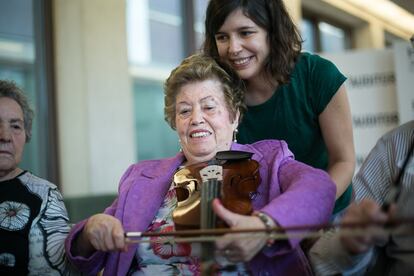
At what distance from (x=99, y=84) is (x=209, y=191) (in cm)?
323

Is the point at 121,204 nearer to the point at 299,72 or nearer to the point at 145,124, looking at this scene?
the point at 299,72

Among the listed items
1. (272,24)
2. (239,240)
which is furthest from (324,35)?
(239,240)

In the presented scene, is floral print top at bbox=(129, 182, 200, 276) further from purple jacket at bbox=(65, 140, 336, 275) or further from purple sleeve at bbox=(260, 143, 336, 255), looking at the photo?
purple sleeve at bbox=(260, 143, 336, 255)

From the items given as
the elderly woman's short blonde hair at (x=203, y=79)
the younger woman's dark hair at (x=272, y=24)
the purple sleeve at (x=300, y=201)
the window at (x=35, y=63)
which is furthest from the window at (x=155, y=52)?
the purple sleeve at (x=300, y=201)

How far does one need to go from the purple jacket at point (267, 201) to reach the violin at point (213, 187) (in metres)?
0.06

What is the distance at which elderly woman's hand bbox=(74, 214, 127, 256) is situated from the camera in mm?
1508

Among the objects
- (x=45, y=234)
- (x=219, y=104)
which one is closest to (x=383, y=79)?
(x=219, y=104)

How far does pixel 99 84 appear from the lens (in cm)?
462

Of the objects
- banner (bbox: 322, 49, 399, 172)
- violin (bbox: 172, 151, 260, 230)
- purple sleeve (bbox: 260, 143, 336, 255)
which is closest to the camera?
purple sleeve (bbox: 260, 143, 336, 255)

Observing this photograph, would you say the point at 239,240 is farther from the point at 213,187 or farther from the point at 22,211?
the point at 22,211

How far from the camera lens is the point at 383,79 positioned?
550cm

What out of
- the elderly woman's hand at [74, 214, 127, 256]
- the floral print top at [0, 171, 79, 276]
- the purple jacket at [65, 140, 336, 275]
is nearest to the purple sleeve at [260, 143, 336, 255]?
the purple jacket at [65, 140, 336, 275]

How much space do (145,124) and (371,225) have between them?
4361 mm

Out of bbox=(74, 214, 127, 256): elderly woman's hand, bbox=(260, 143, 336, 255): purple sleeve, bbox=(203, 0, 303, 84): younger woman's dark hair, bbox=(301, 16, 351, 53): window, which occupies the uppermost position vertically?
bbox=(301, 16, 351, 53): window
